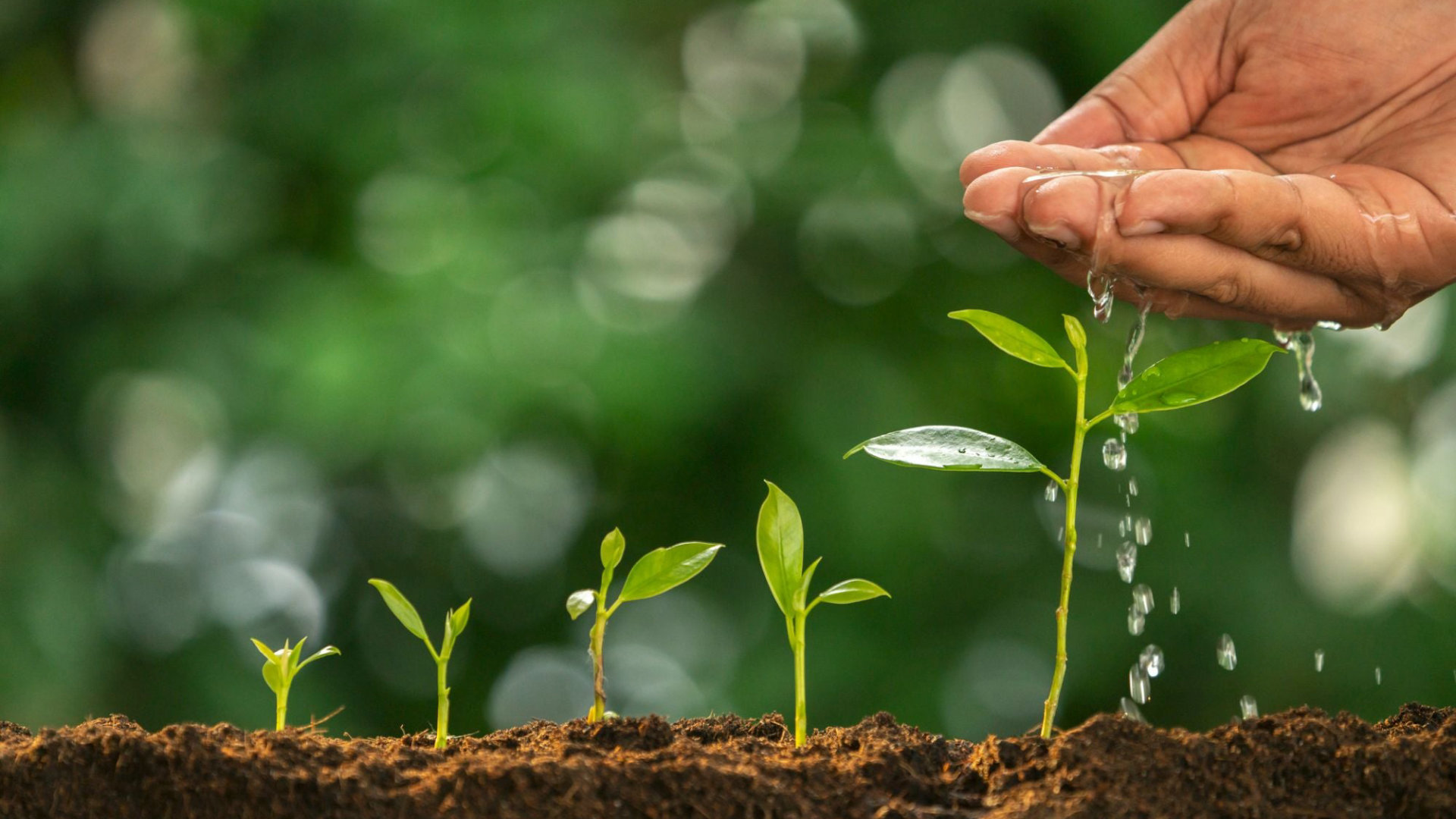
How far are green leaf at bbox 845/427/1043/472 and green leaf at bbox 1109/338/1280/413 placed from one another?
7 centimetres

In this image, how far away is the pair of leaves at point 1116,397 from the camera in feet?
2.25

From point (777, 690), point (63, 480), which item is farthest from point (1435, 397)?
point (63, 480)

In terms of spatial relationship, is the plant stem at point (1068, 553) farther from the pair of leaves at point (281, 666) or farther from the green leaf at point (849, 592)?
the pair of leaves at point (281, 666)

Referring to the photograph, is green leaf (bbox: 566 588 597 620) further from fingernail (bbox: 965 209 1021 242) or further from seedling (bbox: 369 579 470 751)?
fingernail (bbox: 965 209 1021 242)

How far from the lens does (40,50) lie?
215 cm

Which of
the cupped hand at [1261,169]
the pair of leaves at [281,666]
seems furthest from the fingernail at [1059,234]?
the pair of leaves at [281,666]

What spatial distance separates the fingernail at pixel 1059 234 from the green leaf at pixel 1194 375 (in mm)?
117

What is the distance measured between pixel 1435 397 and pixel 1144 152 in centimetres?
146

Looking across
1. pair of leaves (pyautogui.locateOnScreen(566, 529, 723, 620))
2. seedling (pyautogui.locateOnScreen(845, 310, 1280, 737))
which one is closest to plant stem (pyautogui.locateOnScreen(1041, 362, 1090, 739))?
seedling (pyautogui.locateOnScreen(845, 310, 1280, 737))

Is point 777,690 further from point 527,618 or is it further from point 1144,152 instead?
point 1144,152

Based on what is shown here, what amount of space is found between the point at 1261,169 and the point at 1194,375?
18.9 inches

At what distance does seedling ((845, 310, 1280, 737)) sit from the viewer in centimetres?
69

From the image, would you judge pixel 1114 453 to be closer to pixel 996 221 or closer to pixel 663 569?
pixel 996 221

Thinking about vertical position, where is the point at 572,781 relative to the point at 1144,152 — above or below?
below
